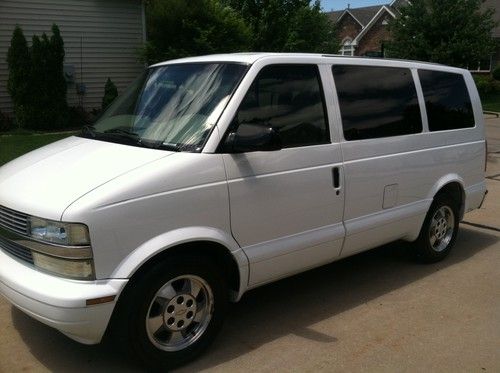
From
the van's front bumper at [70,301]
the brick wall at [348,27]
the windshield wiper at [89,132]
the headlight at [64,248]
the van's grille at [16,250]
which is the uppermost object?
the brick wall at [348,27]

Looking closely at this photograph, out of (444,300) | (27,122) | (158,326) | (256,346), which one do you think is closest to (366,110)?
(444,300)

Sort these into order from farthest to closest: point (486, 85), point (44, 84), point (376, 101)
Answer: point (486, 85), point (44, 84), point (376, 101)

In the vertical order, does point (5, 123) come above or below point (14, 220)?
below

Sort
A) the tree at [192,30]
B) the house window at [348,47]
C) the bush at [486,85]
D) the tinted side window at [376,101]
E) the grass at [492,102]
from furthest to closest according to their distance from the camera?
1. the house window at [348,47]
2. the bush at [486,85]
3. the grass at [492,102]
4. the tree at [192,30]
5. the tinted side window at [376,101]

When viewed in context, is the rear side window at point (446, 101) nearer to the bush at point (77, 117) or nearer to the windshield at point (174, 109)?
the windshield at point (174, 109)

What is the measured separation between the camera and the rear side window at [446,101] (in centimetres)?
521

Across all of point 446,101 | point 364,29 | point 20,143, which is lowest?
point 20,143

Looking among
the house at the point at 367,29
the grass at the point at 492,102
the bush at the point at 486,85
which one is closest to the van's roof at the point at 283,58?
the grass at the point at 492,102

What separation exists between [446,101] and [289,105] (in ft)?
7.09

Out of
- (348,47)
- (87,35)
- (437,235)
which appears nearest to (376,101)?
(437,235)

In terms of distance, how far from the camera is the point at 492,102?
94.7ft

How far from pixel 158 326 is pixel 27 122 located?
10693mm

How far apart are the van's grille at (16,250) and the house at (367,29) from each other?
36.5m

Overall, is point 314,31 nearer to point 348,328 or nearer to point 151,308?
point 348,328
